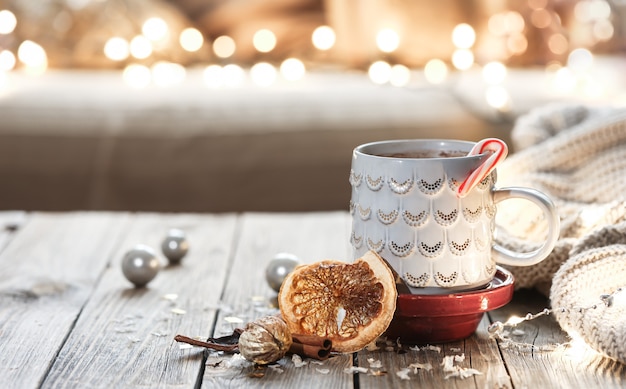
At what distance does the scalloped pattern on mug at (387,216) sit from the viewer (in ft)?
2.21

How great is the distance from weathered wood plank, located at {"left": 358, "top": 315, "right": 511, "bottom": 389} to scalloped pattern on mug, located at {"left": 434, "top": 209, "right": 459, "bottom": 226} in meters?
0.10

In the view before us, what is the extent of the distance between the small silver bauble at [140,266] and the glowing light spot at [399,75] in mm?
1294

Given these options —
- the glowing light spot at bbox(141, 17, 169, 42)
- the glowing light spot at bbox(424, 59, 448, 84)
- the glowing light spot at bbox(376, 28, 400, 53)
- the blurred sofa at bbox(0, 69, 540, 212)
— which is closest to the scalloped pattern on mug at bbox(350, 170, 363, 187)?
the blurred sofa at bbox(0, 69, 540, 212)

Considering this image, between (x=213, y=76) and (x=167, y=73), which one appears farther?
(x=167, y=73)

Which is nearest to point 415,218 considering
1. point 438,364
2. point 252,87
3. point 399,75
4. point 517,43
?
point 438,364

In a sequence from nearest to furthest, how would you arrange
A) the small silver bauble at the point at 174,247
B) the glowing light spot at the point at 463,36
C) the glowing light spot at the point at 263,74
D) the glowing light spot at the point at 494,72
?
the small silver bauble at the point at 174,247
the glowing light spot at the point at 494,72
the glowing light spot at the point at 263,74
the glowing light spot at the point at 463,36

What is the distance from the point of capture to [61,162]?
5.94 feet

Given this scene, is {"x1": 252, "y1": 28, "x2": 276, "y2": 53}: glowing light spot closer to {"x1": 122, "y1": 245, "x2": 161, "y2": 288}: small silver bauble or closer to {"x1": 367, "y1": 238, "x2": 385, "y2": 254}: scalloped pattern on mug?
{"x1": 122, "y1": 245, "x2": 161, "y2": 288}: small silver bauble

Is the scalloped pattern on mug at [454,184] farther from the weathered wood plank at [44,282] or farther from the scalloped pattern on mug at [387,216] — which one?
the weathered wood plank at [44,282]

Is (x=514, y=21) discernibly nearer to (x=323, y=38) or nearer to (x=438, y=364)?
(x=323, y=38)

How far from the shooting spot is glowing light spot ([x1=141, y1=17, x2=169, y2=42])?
7.42 ft

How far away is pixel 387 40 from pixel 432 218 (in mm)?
1609

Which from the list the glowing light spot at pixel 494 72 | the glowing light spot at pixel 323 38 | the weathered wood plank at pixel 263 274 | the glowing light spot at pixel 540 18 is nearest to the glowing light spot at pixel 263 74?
the glowing light spot at pixel 323 38

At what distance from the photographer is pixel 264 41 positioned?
2.39 metres
